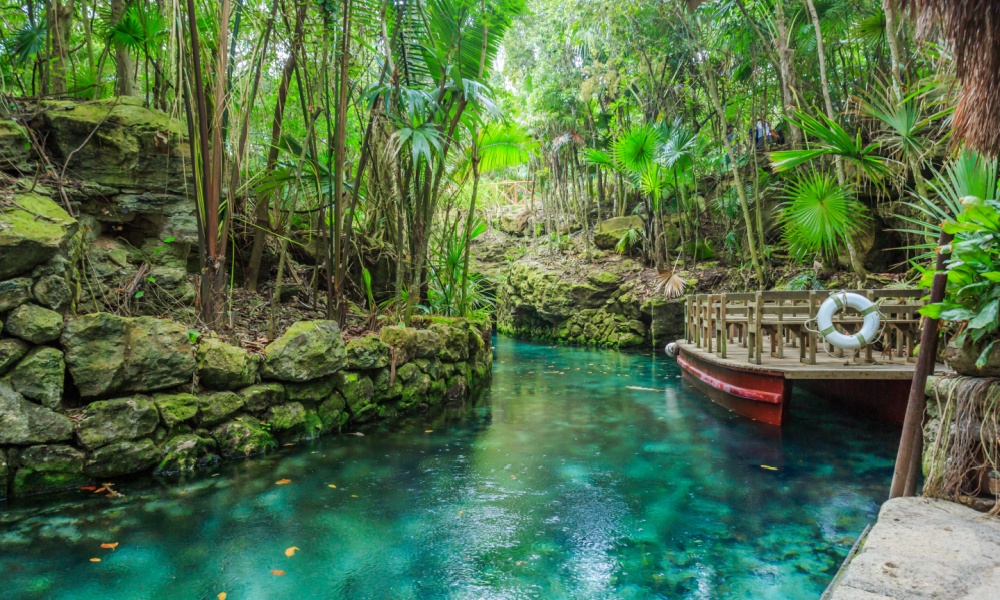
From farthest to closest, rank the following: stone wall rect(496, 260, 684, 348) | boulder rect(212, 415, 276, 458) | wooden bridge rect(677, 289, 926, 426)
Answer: stone wall rect(496, 260, 684, 348), wooden bridge rect(677, 289, 926, 426), boulder rect(212, 415, 276, 458)

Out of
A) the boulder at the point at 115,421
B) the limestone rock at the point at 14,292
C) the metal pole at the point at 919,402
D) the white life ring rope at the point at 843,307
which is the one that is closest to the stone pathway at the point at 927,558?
the metal pole at the point at 919,402

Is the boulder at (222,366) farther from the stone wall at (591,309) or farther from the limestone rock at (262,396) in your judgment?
the stone wall at (591,309)

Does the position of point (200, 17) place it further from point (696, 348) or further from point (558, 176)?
point (558, 176)

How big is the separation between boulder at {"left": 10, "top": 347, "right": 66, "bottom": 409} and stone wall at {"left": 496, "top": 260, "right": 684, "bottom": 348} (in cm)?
934

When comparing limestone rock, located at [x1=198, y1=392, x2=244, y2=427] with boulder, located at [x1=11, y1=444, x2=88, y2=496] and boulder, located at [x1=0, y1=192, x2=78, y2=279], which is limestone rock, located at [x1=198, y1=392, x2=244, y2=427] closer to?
boulder, located at [x1=11, y1=444, x2=88, y2=496]

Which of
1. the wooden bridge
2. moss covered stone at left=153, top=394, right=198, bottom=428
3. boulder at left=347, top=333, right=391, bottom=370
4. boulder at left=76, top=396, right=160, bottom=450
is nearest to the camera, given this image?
boulder at left=76, top=396, right=160, bottom=450

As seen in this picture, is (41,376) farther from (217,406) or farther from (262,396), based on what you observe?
(262,396)

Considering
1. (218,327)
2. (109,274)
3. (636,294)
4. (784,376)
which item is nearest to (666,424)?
(784,376)

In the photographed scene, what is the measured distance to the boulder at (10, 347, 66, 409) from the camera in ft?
12.0

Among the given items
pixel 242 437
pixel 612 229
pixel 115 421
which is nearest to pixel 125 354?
pixel 115 421

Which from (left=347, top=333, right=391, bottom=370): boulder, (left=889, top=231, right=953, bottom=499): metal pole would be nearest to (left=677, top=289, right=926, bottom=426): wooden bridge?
(left=889, top=231, right=953, bottom=499): metal pole

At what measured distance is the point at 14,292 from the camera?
367 cm

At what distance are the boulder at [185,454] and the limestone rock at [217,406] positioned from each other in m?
0.16

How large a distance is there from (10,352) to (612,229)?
1537cm
